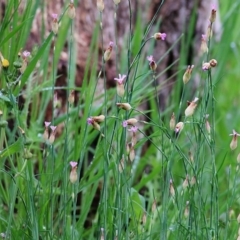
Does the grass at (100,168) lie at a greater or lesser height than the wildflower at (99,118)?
lesser

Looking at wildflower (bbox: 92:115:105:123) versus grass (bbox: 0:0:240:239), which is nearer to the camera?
wildflower (bbox: 92:115:105:123)

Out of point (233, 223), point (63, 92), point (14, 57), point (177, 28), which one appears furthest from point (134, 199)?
point (177, 28)

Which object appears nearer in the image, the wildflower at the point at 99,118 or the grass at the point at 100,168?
the wildflower at the point at 99,118

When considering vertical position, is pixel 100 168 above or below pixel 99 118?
below

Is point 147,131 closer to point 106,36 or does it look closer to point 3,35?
point 106,36

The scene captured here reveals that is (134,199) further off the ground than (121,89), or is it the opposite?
(121,89)

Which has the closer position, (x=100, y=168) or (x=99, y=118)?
(x=99, y=118)

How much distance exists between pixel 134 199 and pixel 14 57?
0.47m

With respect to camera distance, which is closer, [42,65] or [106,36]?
[42,65]

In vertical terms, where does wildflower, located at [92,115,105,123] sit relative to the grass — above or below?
above

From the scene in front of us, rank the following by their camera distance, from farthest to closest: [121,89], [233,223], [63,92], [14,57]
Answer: [63,92] < [233,223] < [14,57] < [121,89]

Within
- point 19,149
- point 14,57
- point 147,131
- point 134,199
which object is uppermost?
point 14,57

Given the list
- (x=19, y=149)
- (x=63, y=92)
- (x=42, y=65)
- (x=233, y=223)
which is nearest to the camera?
(x=19, y=149)

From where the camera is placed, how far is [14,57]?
5.87 ft
